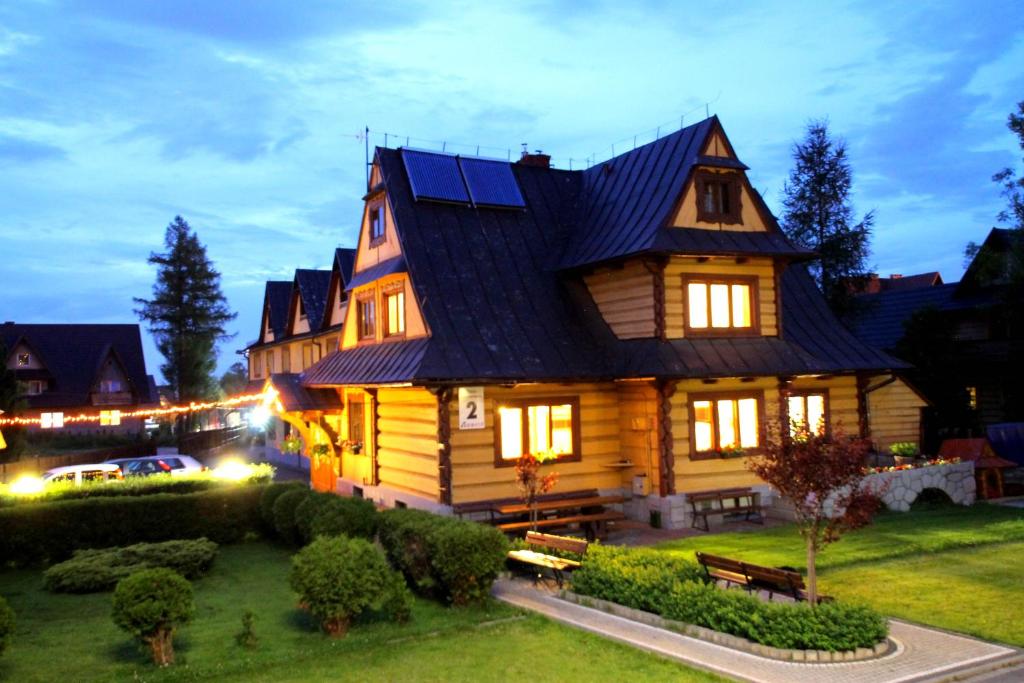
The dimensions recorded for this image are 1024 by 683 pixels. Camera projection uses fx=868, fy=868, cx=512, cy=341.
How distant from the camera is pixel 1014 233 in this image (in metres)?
30.4

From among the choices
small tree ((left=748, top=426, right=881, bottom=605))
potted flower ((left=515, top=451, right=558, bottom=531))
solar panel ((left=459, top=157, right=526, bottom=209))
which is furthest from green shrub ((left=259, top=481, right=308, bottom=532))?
small tree ((left=748, top=426, right=881, bottom=605))

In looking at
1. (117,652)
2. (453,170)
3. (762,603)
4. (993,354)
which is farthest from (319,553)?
(993,354)

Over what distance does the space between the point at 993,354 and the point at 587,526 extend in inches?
937

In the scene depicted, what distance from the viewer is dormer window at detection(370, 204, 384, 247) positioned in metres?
23.9

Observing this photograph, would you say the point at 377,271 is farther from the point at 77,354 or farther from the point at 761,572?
the point at 77,354

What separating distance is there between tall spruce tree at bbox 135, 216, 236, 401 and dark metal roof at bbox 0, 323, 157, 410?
20.1 feet

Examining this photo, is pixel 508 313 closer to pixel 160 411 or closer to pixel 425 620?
pixel 425 620

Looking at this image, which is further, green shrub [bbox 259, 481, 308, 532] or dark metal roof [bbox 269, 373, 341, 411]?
dark metal roof [bbox 269, 373, 341, 411]

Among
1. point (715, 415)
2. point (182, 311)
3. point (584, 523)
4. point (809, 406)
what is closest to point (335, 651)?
point (584, 523)

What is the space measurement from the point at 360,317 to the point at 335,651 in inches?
584

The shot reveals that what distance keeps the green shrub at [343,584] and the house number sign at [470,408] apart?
630 cm

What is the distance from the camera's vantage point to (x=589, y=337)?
21.8m

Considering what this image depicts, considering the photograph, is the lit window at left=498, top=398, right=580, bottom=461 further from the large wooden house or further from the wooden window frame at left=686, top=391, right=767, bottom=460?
the wooden window frame at left=686, top=391, right=767, bottom=460

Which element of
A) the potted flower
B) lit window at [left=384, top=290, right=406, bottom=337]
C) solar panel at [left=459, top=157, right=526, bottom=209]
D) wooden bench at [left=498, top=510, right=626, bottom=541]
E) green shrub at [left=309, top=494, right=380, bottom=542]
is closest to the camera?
green shrub at [left=309, top=494, right=380, bottom=542]
